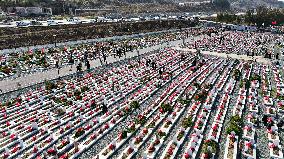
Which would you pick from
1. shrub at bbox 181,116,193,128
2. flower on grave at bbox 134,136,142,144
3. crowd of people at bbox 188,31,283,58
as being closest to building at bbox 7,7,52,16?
crowd of people at bbox 188,31,283,58

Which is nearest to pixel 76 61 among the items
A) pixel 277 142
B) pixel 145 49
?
pixel 145 49

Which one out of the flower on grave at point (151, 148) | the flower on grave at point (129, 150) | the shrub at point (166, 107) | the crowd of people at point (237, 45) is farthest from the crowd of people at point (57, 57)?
the flower on grave at point (151, 148)

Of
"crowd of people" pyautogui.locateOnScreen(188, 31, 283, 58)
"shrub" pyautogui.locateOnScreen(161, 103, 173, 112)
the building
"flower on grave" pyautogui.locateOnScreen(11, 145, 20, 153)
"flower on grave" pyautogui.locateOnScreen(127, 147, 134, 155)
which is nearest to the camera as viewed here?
"flower on grave" pyautogui.locateOnScreen(127, 147, 134, 155)

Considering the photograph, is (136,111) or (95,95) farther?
(95,95)

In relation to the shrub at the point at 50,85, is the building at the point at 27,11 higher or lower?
higher

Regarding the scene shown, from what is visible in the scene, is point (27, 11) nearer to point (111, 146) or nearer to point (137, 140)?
point (137, 140)

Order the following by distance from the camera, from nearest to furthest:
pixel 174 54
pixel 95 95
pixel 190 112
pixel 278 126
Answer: pixel 278 126
pixel 190 112
pixel 95 95
pixel 174 54

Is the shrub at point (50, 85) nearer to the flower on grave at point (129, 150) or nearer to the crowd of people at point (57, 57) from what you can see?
the crowd of people at point (57, 57)

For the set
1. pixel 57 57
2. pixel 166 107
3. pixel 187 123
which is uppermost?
pixel 57 57

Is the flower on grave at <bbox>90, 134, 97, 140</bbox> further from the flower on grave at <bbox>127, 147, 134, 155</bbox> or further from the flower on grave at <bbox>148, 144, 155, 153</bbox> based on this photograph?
the flower on grave at <bbox>148, 144, 155, 153</bbox>

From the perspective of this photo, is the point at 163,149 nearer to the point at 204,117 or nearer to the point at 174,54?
the point at 204,117

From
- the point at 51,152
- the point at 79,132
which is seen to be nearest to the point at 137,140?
the point at 79,132
